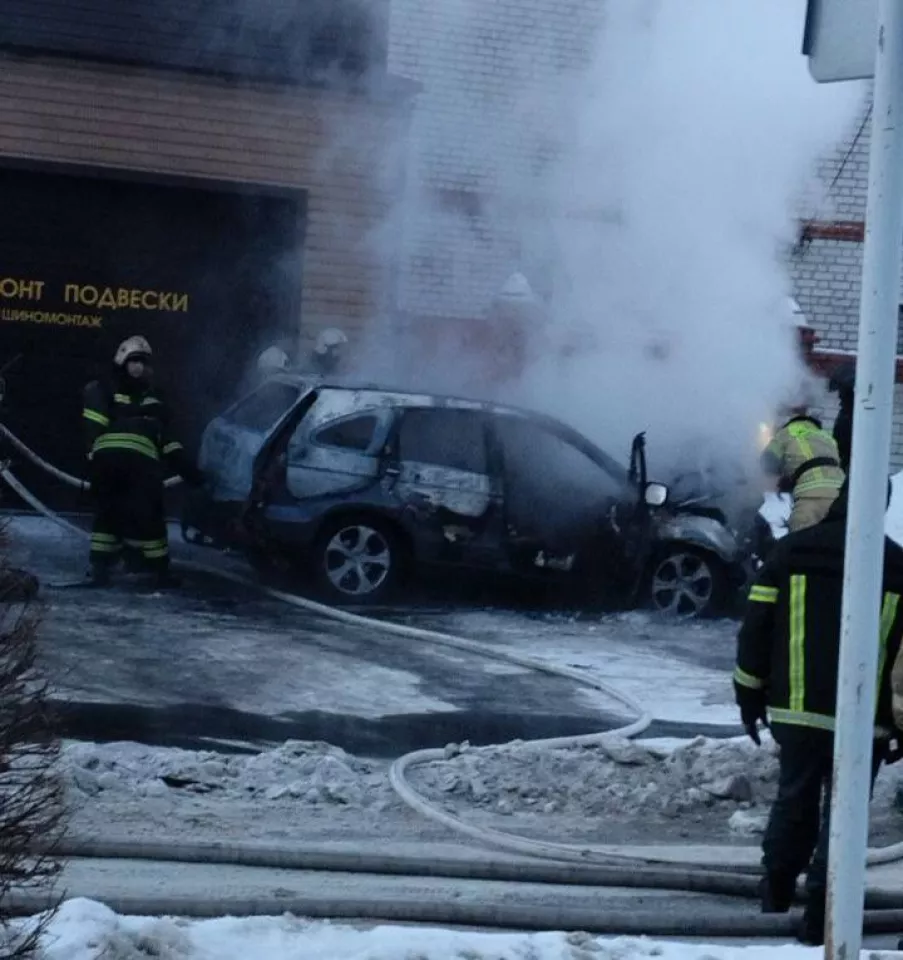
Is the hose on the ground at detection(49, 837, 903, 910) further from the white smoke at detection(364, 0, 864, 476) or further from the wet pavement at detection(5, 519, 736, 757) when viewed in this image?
the white smoke at detection(364, 0, 864, 476)

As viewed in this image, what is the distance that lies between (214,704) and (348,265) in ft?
25.1

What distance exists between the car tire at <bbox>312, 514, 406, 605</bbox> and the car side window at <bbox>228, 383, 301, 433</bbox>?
2.90 ft

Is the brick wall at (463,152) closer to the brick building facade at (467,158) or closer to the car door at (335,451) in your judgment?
the brick building facade at (467,158)

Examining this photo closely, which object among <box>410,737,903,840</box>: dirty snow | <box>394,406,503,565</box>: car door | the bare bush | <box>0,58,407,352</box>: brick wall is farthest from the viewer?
<box>0,58,407,352</box>: brick wall

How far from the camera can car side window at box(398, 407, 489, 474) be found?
13.1 metres

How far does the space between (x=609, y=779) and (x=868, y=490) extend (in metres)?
3.95

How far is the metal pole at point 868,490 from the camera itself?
4297 millimetres

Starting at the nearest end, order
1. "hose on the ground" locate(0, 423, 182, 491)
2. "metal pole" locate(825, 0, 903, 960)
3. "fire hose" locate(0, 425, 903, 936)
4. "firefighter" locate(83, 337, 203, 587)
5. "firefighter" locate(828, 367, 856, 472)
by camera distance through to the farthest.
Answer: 1. "metal pole" locate(825, 0, 903, 960)
2. "fire hose" locate(0, 425, 903, 936)
3. "firefighter" locate(828, 367, 856, 472)
4. "firefighter" locate(83, 337, 203, 587)
5. "hose on the ground" locate(0, 423, 182, 491)

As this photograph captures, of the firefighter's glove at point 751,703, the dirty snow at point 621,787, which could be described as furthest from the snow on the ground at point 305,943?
the dirty snow at point 621,787

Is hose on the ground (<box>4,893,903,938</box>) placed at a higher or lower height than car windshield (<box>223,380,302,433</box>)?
lower

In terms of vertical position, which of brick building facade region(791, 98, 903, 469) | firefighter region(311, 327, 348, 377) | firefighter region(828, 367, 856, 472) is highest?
brick building facade region(791, 98, 903, 469)

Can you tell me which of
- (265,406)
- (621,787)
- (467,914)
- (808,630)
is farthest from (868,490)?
(265,406)

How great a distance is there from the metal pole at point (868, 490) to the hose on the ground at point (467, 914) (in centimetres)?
115

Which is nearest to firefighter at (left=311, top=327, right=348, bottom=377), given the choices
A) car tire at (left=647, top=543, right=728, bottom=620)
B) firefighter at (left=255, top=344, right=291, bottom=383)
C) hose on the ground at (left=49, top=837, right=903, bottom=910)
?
firefighter at (left=255, top=344, right=291, bottom=383)
